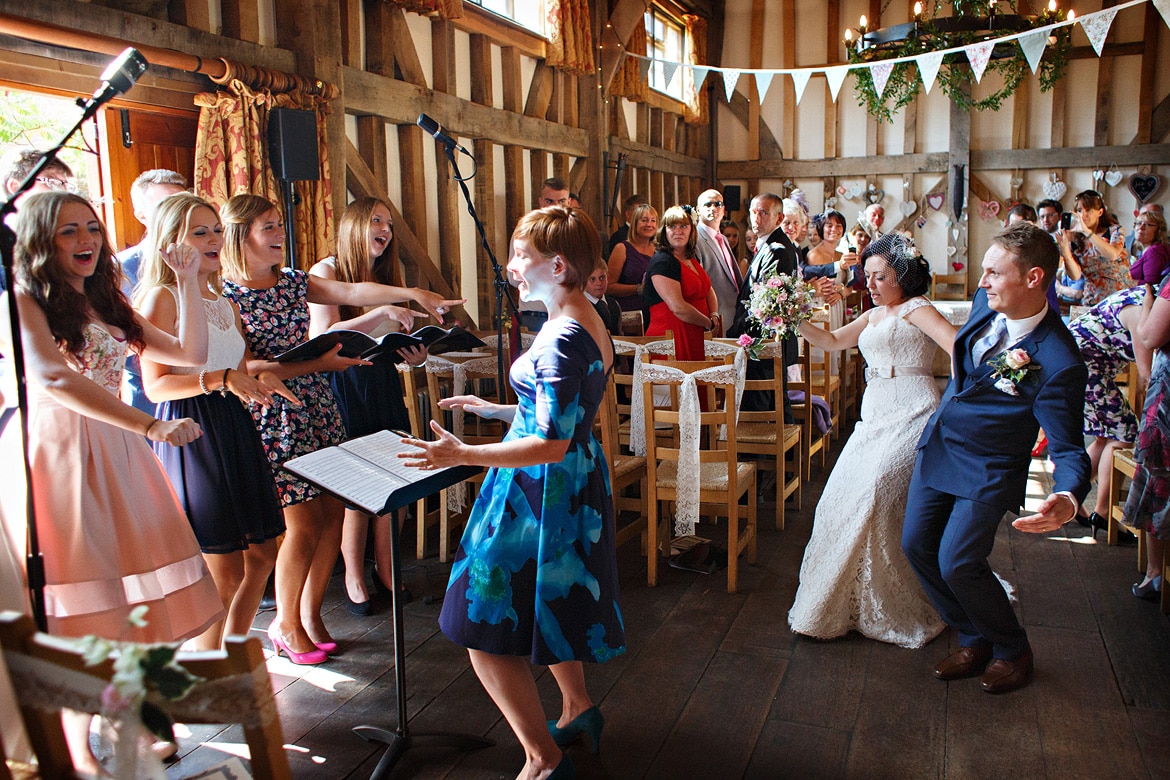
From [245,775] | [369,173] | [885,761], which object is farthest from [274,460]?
[369,173]

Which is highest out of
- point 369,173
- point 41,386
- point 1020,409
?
point 369,173

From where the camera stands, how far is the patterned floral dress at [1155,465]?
3.27 metres

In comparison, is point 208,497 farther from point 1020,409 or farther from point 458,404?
point 1020,409

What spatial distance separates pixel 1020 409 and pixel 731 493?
4.50ft

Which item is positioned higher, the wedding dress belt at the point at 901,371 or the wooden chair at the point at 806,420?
the wedding dress belt at the point at 901,371

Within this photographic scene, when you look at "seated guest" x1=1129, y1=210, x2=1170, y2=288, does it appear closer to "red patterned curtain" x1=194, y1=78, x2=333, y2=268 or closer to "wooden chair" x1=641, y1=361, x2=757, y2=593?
"wooden chair" x1=641, y1=361, x2=757, y2=593

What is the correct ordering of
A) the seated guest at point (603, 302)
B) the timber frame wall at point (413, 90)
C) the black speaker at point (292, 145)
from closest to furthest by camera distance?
the timber frame wall at point (413, 90) < the black speaker at point (292, 145) < the seated guest at point (603, 302)

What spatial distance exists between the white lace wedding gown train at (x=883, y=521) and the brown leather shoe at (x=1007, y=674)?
0.33m

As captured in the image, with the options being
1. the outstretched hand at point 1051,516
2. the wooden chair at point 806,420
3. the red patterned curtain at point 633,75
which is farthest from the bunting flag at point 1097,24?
the outstretched hand at point 1051,516

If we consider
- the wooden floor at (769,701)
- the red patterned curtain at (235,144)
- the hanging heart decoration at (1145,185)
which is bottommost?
the wooden floor at (769,701)

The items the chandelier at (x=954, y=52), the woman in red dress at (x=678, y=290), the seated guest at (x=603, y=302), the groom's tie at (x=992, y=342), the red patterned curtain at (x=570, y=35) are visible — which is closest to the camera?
the groom's tie at (x=992, y=342)

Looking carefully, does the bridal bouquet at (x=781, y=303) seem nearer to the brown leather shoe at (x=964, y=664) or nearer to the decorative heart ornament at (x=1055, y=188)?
the brown leather shoe at (x=964, y=664)

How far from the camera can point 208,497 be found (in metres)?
2.62

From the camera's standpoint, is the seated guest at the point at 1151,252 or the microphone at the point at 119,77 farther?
the seated guest at the point at 1151,252
